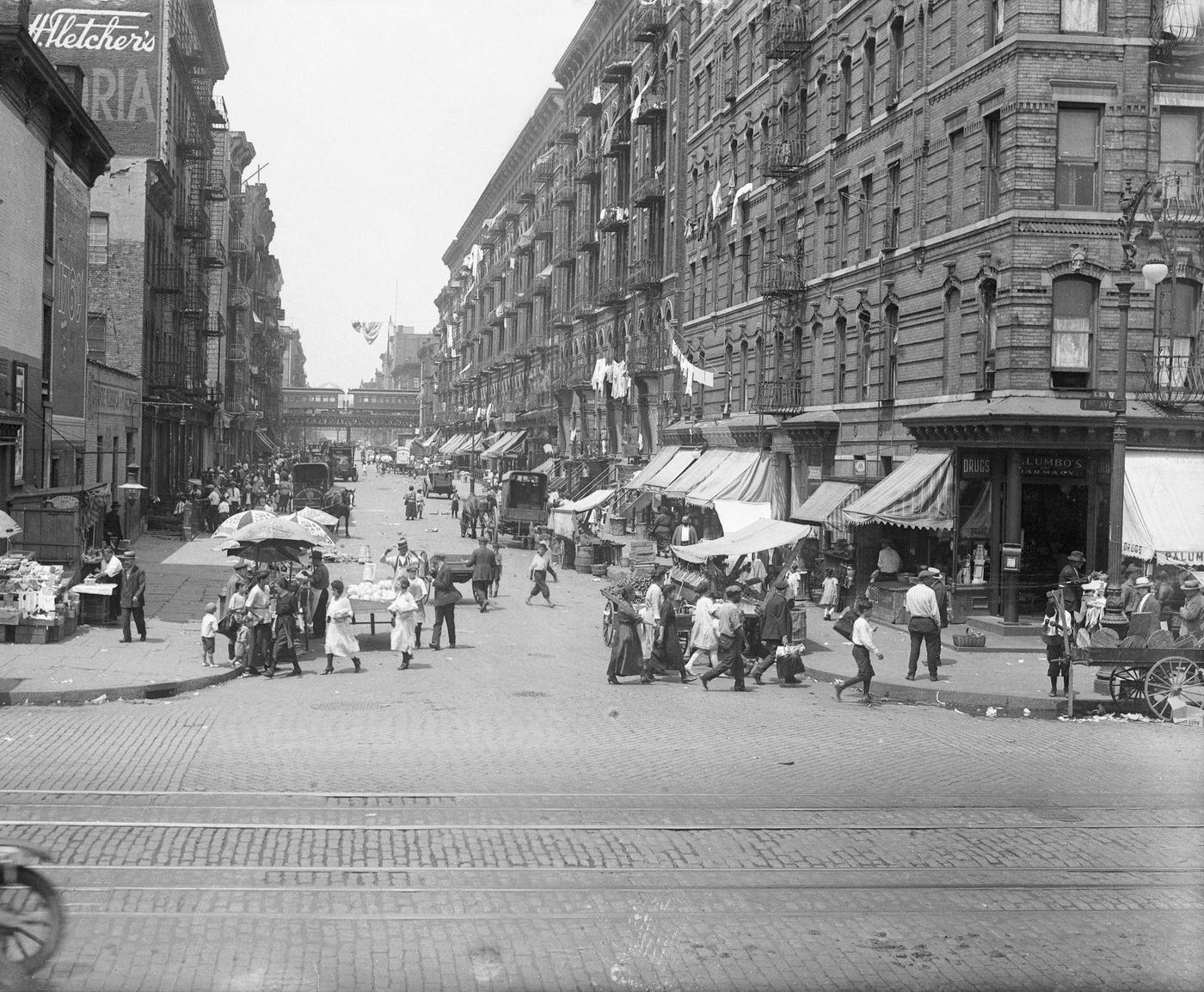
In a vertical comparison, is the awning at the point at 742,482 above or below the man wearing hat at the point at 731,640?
above

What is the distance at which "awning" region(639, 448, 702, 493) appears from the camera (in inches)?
1864

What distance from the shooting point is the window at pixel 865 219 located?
3316 cm

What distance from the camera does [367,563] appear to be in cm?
2617

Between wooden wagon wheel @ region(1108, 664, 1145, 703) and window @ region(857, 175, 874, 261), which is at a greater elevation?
window @ region(857, 175, 874, 261)

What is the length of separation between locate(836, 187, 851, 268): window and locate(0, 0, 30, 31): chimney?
2026 cm

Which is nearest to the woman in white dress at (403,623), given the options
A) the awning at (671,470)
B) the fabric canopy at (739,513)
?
the fabric canopy at (739,513)

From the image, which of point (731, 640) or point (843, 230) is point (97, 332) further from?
point (731, 640)

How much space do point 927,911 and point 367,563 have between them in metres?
18.6

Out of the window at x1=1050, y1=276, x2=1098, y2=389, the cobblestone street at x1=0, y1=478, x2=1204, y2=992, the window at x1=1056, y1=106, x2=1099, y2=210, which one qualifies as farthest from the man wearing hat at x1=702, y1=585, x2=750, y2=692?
the window at x1=1056, y1=106, x2=1099, y2=210

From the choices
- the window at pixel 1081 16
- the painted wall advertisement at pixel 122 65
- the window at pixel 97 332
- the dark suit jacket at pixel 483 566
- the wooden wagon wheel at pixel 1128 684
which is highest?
the painted wall advertisement at pixel 122 65

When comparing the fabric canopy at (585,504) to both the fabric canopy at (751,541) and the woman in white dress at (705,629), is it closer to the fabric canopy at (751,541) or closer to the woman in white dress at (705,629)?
the fabric canopy at (751,541)

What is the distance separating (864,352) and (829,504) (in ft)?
13.5

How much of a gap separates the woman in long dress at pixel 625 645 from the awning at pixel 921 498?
9.46 meters

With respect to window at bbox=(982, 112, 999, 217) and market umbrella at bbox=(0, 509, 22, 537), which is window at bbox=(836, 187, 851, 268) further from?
market umbrella at bbox=(0, 509, 22, 537)
